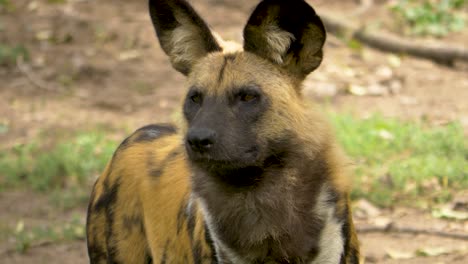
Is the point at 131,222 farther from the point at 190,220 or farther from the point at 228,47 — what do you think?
the point at 228,47

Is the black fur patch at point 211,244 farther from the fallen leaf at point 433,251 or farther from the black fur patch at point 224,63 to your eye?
the fallen leaf at point 433,251

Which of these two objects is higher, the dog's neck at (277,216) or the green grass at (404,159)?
the dog's neck at (277,216)

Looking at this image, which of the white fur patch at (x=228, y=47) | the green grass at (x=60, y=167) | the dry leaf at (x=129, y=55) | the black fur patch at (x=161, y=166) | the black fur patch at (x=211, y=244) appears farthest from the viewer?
the dry leaf at (x=129, y=55)

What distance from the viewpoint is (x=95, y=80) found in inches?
310

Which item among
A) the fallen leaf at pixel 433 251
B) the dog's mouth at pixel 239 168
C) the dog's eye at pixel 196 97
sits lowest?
the fallen leaf at pixel 433 251

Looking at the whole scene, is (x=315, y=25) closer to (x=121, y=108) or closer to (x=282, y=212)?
(x=282, y=212)

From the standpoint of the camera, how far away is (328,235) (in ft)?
10.5

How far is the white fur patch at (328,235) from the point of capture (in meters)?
3.19

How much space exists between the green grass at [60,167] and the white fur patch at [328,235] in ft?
9.05

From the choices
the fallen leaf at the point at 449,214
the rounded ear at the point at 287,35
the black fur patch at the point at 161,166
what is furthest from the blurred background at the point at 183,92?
the rounded ear at the point at 287,35

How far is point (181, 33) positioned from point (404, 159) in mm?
2480

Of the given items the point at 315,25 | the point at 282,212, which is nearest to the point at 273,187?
the point at 282,212

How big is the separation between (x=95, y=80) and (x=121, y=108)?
76 cm

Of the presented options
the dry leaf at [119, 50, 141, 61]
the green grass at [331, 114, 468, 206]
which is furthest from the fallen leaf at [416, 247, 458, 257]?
the dry leaf at [119, 50, 141, 61]
